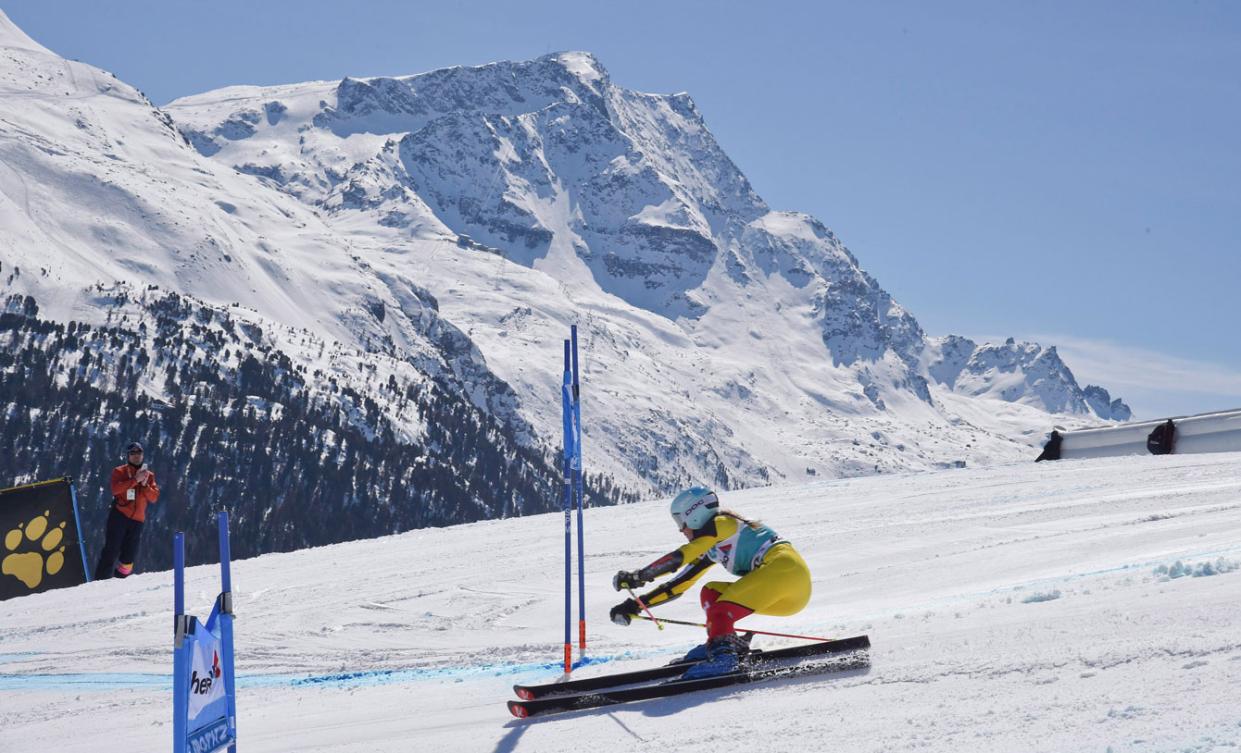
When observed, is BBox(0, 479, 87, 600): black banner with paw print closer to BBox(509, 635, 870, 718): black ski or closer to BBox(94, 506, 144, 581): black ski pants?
BBox(94, 506, 144, 581): black ski pants

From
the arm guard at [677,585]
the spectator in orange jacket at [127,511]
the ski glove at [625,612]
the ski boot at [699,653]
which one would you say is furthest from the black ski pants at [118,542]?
the ski boot at [699,653]

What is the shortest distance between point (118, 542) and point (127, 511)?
2.80ft

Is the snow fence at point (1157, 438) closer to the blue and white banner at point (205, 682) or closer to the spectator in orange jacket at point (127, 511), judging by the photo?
the spectator in orange jacket at point (127, 511)

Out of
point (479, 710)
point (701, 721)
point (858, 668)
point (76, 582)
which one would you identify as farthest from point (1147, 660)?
point (76, 582)

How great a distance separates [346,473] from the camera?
565ft

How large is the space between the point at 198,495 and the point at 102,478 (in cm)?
1182

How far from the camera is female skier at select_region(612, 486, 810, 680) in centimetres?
856

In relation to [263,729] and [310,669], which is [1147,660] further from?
[310,669]

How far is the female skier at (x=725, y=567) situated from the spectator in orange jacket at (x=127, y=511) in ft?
34.7

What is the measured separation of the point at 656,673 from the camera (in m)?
8.36

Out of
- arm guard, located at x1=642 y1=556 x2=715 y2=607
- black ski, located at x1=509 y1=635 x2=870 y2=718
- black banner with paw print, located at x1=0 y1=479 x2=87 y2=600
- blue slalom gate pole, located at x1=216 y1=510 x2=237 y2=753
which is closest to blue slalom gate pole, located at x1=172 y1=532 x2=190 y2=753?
blue slalom gate pole, located at x1=216 y1=510 x2=237 y2=753

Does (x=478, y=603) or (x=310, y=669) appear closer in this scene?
(x=310, y=669)

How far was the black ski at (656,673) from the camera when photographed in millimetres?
8258

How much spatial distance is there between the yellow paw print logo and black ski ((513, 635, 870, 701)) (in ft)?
40.8
